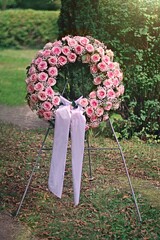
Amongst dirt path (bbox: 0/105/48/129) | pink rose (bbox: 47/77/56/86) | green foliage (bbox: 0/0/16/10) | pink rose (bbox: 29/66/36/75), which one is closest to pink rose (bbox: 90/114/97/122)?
pink rose (bbox: 47/77/56/86)

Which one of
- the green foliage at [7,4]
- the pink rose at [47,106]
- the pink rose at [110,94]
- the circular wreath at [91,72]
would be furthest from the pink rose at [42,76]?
the green foliage at [7,4]

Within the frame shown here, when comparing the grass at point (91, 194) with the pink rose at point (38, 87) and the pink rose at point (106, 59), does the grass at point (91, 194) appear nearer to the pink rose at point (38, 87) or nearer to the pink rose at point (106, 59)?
the pink rose at point (38, 87)

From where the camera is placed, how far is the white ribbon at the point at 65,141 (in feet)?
20.4

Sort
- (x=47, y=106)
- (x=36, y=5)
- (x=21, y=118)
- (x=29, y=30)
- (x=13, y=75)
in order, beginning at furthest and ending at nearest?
(x=36, y=5)
(x=29, y=30)
(x=13, y=75)
(x=21, y=118)
(x=47, y=106)

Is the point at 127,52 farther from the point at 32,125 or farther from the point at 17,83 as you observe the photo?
the point at 17,83

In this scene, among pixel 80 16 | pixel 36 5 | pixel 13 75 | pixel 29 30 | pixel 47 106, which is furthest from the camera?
pixel 36 5

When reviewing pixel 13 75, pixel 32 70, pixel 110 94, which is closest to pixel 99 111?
pixel 110 94

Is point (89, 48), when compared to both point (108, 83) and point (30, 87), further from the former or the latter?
point (30, 87)

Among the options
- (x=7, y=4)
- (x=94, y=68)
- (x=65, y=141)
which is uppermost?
(x=94, y=68)

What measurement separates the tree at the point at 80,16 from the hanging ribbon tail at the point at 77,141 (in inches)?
142

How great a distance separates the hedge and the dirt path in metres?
13.1

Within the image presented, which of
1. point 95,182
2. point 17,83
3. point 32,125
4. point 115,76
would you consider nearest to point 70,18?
point 32,125

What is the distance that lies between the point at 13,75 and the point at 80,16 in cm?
820

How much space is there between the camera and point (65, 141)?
20.8 ft
